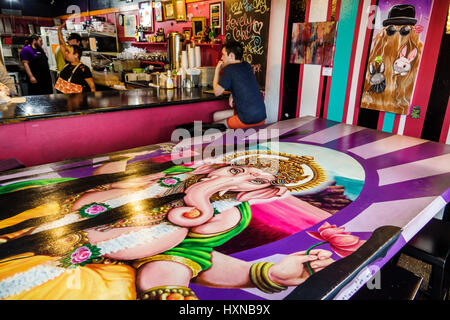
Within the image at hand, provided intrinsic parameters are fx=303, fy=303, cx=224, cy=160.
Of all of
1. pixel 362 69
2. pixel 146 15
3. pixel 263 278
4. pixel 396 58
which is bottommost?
pixel 263 278

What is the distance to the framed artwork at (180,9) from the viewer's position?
195 inches

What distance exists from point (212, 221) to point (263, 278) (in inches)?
13.5

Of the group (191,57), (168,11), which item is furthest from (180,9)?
(191,57)

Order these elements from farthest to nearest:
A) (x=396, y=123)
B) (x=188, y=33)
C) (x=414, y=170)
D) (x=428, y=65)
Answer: (x=188, y=33), (x=396, y=123), (x=428, y=65), (x=414, y=170)

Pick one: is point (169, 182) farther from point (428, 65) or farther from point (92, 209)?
point (428, 65)

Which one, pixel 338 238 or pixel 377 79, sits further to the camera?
pixel 377 79

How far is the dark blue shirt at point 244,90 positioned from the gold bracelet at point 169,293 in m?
2.53

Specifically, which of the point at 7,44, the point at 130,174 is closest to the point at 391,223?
the point at 130,174

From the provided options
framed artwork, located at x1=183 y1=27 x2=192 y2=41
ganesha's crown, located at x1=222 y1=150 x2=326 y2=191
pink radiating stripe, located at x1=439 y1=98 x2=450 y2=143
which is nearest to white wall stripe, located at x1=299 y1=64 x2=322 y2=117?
pink radiating stripe, located at x1=439 y1=98 x2=450 y2=143

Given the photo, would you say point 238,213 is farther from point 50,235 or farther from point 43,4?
point 43,4

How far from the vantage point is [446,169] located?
172 cm

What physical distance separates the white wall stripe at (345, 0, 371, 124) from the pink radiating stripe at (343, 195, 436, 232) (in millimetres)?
2013

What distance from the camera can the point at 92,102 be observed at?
2984 mm
